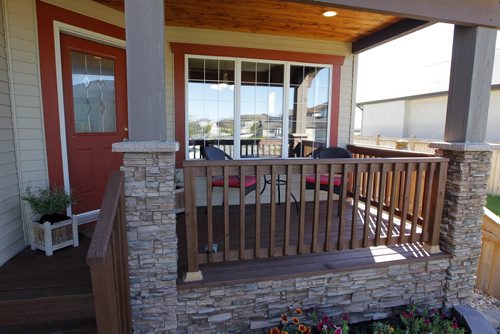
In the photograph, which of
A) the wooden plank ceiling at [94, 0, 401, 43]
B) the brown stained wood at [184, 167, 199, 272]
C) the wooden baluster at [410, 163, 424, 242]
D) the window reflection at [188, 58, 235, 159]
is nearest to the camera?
the brown stained wood at [184, 167, 199, 272]

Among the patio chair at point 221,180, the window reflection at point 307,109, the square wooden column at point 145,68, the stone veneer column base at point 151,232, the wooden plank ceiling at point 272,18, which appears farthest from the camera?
the window reflection at point 307,109

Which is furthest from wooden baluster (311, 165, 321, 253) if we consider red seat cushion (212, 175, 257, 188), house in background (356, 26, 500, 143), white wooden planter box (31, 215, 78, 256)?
house in background (356, 26, 500, 143)

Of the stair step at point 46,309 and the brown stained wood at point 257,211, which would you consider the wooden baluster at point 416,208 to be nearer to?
the brown stained wood at point 257,211

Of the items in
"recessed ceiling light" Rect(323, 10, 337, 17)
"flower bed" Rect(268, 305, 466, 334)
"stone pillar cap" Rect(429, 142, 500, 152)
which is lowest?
"flower bed" Rect(268, 305, 466, 334)

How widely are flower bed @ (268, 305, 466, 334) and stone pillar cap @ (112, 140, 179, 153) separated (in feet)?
5.10

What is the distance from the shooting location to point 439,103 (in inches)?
441

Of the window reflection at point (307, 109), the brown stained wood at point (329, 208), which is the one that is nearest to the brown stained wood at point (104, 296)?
the brown stained wood at point (329, 208)

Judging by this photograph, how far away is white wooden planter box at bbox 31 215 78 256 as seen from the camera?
2609 millimetres

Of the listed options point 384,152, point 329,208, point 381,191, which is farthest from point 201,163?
point 384,152

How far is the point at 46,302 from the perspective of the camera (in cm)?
202

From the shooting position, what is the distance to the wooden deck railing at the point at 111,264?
130cm

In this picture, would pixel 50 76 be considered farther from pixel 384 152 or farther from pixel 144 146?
pixel 384 152

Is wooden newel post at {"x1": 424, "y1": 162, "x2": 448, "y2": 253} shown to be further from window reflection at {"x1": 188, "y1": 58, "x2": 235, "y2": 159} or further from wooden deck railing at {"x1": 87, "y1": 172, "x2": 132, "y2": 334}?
wooden deck railing at {"x1": 87, "y1": 172, "x2": 132, "y2": 334}

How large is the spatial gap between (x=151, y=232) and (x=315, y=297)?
4.74 ft
